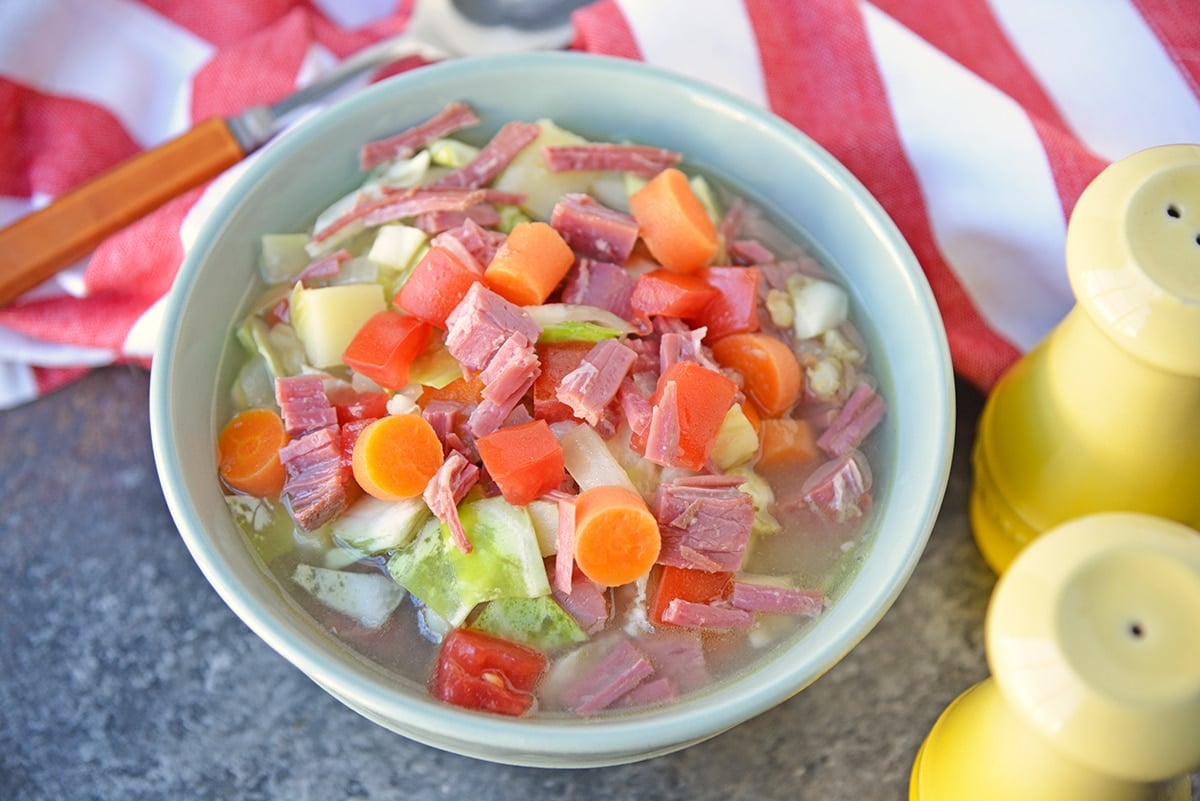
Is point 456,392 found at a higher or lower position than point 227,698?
higher

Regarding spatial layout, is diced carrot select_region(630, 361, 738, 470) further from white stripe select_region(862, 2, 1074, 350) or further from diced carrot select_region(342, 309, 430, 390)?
white stripe select_region(862, 2, 1074, 350)

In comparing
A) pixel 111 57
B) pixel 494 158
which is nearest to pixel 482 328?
pixel 494 158

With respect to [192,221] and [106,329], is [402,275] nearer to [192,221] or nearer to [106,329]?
[192,221]

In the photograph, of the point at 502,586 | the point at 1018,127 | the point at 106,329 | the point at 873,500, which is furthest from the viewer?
the point at 106,329

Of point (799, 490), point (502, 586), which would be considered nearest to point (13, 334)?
point (502, 586)

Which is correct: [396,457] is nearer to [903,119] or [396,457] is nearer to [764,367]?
[764,367]

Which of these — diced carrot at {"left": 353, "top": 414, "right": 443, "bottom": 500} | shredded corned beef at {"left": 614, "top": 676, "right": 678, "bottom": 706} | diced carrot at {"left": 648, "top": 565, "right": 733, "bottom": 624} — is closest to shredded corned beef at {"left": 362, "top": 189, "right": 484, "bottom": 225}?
diced carrot at {"left": 353, "top": 414, "right": 443, "bottom": 500}

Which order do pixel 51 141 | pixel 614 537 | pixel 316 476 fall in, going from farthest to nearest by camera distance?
→ pixel 51 141 → pixel 316 476 → pixel 614 537

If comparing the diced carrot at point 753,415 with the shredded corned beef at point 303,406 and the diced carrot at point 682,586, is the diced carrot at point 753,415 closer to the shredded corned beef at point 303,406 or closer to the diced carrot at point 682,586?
the diced carrot at point 682,586
